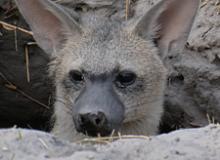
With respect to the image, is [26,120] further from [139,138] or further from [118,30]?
[139,138]

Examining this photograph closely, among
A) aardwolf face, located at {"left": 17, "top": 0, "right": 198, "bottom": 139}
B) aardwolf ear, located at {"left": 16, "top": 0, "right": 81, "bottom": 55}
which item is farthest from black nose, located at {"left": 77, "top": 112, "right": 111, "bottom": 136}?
aardwolf ear, located at {"left": 16, "top": 0, "right": 81, "bottom": 55}

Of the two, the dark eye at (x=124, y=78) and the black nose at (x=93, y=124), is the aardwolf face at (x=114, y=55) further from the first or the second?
the black nose at (x=93, y=124)

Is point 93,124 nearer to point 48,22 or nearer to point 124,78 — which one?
point 124,78

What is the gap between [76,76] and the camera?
20.9 feet

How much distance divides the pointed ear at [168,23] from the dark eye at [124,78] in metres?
0.53

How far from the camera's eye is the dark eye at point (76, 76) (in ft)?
20.7

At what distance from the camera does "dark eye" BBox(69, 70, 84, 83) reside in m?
6.32

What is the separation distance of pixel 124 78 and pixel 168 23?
836 millimetres

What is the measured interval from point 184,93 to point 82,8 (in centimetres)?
152

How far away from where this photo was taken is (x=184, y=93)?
775 cm

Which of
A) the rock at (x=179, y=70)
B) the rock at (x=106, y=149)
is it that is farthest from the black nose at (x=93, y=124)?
the rock at (x=179, y=70)

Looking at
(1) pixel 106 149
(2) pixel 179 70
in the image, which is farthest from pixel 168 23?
(1) pixel 106 149

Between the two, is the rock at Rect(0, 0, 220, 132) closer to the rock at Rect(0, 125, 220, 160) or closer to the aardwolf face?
the aardwolf face

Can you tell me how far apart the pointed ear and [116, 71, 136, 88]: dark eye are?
53 cm
